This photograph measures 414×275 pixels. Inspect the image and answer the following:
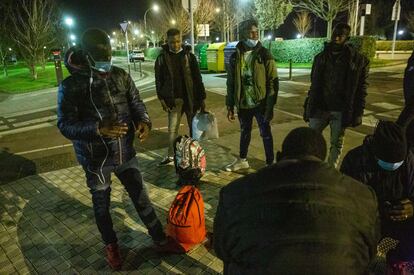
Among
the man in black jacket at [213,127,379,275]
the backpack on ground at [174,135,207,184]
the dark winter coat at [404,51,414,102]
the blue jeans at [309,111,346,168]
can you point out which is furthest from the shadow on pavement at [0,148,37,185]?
the dark winter coat at [404,51,414,102]

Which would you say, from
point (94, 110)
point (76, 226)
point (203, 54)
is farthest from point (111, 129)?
point (203, 54)

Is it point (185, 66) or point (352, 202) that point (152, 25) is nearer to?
point (185, 66)

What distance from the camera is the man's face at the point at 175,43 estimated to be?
4887mm

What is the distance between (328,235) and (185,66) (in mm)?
4002

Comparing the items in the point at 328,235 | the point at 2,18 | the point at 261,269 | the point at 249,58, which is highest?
the point at 2,18

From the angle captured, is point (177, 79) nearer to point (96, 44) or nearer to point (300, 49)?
point (96, 44)

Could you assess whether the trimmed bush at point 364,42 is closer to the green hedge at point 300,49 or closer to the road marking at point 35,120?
the green hedge at point 300,49

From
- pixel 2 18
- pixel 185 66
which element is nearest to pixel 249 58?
pixel 185 66

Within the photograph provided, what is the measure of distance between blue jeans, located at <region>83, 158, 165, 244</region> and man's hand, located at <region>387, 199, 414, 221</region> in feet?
6.44

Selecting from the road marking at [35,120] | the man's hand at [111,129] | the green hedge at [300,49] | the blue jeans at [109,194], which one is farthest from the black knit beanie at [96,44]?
the green hedge at [300,49]

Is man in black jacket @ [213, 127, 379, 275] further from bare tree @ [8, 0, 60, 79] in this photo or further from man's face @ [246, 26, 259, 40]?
bare tree @ [8, 0, 60, 79]

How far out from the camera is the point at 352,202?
1475mm

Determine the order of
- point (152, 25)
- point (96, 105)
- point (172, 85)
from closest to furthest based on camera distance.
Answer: point (96, 105) < point (172, 85) < point (152, 25)

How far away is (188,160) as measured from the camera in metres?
4.45
